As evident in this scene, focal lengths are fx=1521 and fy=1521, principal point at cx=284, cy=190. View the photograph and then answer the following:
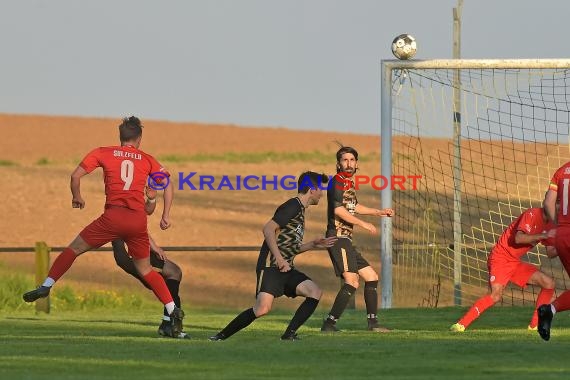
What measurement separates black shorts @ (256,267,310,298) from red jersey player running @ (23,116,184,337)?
1137 mm

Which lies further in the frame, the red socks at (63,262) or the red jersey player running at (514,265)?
the red jersey player running at (514,265)

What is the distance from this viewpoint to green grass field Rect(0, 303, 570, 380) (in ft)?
34.1

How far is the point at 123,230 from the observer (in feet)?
43.8

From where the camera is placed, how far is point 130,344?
12977mm

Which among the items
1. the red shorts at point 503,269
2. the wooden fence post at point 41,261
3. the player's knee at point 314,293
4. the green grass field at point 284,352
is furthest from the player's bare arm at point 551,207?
the wooden fence post at point 41,261

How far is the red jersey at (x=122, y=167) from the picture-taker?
13.2m

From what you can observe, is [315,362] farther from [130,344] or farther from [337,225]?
[337,225]

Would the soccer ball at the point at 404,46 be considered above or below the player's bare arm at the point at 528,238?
above

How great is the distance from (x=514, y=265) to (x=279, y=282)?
107 inches

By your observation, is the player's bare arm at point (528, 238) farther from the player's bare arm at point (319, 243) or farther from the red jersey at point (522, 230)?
the player's bare arm at point (319, 243)

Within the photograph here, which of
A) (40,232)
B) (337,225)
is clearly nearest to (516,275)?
(337,225)

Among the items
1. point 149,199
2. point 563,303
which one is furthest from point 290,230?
point 563,303

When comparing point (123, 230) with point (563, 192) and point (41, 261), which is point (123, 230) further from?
point (41, 261)

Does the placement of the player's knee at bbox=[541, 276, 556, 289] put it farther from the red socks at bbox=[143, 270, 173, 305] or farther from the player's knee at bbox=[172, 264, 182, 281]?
the red socks at bbox=[143, 270, 173, 305]
